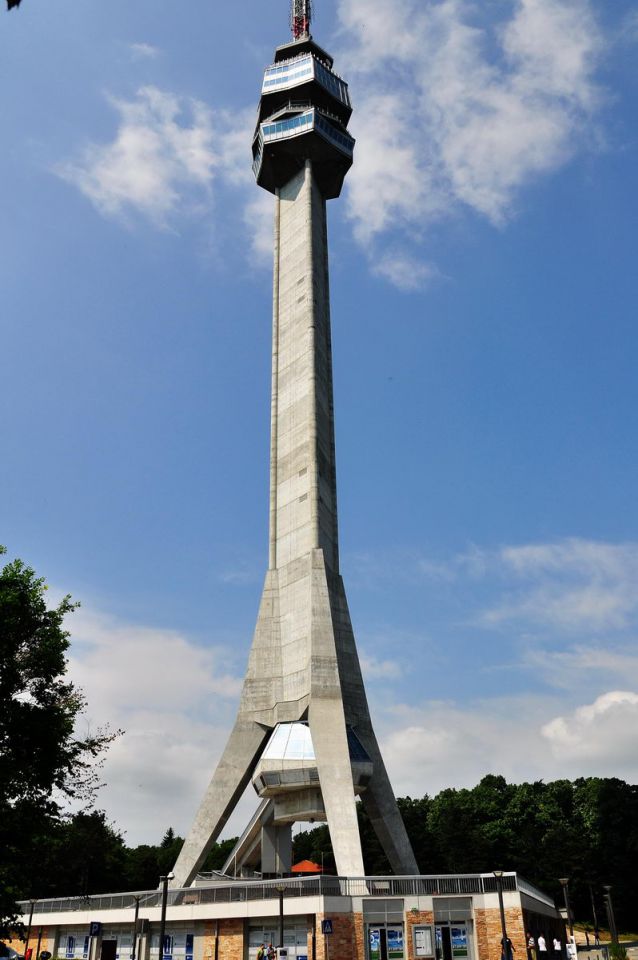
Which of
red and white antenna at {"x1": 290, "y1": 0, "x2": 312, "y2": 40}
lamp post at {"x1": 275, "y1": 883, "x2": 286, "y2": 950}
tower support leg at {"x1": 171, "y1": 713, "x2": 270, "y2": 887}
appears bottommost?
lamp post at {"x1": 275, "y1": 883, "x2": 286, "y2": 950}

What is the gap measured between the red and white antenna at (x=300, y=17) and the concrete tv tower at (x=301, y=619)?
8026mm

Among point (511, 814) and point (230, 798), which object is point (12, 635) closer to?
point (230, 798)

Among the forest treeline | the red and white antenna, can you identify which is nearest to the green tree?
the forest treeline

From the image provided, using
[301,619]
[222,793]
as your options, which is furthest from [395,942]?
[301,619]

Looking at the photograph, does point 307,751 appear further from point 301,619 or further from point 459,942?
point 459,942

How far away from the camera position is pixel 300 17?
223ft

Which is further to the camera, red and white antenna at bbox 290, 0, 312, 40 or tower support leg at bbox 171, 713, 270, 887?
red and white antenna at bbox 290, 0, 312, 40

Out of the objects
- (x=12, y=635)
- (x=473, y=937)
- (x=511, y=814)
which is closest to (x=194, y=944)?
(x=473, y=937)

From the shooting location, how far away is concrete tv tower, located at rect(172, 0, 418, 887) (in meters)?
42.9

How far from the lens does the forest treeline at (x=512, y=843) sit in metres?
69.6

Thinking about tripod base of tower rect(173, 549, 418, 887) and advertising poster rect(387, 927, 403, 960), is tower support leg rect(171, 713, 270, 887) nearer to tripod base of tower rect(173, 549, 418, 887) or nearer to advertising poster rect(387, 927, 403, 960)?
tripod base of tower rect(173, 549, 418, 887)

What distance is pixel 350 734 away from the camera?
146 feet

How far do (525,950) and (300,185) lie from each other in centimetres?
4895

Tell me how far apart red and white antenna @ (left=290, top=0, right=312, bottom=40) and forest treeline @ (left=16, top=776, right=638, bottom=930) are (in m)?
65.4
